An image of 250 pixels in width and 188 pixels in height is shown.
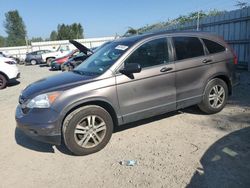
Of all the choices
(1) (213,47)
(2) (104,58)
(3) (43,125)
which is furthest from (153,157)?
(1) (213,47)

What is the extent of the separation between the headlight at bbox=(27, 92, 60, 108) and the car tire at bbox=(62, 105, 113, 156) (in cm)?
35

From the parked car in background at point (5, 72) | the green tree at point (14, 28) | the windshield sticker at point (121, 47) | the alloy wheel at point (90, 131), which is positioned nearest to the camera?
the alloy wheel at point (90, 131)

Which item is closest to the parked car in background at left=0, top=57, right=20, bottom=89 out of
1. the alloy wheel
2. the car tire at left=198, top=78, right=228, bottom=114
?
the alloy wheel

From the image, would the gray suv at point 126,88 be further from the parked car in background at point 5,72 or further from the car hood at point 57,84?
the parked car in background at point 5,72

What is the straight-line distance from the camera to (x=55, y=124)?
4.17m

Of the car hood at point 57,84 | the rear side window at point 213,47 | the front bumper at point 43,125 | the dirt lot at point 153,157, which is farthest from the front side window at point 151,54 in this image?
the front bumper at point 43,125

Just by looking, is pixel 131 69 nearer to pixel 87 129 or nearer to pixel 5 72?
pixel 87 129

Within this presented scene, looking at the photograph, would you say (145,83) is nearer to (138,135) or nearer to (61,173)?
(138,135)

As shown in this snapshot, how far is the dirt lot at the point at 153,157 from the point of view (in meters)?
3.59

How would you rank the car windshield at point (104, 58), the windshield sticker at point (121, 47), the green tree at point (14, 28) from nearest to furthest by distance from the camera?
the car windshield at point (104, 58) → the windshield sticker at point (121, 47) → the green tree at point (14, 28)

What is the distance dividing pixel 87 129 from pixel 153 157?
112cm

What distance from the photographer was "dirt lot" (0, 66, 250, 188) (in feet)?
11.8

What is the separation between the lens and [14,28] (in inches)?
3703

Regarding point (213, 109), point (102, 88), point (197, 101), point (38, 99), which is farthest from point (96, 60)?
point (213, 109)
